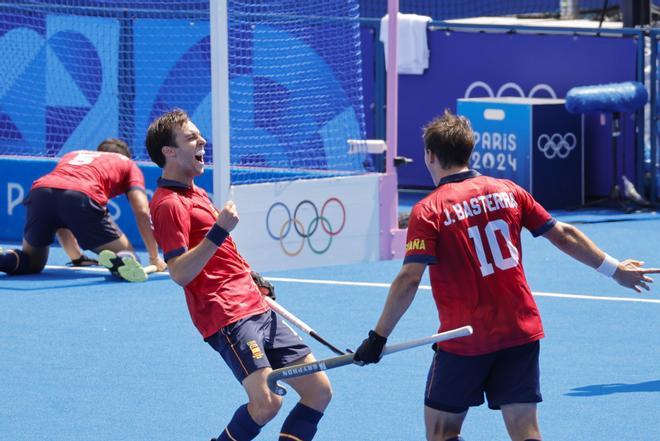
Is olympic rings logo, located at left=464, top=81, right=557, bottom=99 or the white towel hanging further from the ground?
the white towel hanging

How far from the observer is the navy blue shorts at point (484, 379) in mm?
5305

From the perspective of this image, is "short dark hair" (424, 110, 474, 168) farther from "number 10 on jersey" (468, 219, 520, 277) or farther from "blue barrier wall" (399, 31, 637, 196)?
"blue barrier wall" (399, 31, 637, 196)

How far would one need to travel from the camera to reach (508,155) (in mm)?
15617

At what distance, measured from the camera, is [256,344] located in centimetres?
583

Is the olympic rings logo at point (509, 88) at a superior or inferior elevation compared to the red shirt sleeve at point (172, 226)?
superior

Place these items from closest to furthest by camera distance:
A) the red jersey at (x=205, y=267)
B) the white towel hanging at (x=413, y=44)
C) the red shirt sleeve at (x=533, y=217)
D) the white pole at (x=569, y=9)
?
the red shirt sleeve at (x=533, y=217)
the red jersey at (x=205, y=267)
the white towel hanging at (x=413, y=44)
the white pole at (x=569, y=9)

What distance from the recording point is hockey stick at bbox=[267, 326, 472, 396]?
511cm

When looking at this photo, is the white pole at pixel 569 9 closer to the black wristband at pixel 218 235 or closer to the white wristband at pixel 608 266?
the white wristband at pixel 608 266

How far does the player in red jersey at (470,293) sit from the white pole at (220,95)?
234 inches

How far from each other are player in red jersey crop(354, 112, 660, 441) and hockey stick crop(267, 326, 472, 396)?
108 mm

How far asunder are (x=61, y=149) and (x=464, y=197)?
1098cm

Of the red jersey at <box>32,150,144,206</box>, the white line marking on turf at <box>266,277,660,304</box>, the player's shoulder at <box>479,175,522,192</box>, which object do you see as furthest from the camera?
the red jersey at <box>32,150,144,206</box>

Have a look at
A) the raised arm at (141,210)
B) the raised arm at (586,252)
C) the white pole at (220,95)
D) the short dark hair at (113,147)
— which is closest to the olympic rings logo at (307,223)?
A: the white pole at (220,95)

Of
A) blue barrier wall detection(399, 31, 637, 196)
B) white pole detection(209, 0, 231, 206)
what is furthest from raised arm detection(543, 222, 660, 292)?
blue barrier wall detection(399, 31, 637, 196)
